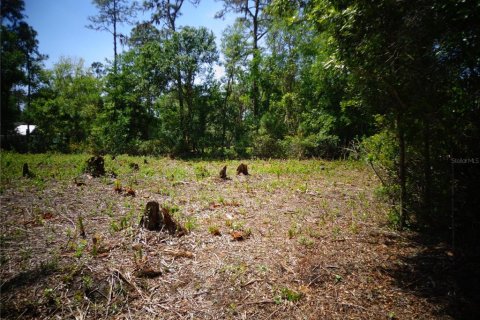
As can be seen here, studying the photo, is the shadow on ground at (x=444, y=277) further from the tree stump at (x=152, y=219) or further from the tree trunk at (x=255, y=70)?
the tree trunk at (x=255, y=70)

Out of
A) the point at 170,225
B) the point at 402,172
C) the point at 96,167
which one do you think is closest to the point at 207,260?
the point at 170,225

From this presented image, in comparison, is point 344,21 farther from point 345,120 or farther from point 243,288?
point 345,120

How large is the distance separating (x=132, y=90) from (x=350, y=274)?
20.2m

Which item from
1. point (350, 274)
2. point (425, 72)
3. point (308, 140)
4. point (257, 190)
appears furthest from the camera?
point (308, 140)

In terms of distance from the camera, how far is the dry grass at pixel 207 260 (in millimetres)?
3270

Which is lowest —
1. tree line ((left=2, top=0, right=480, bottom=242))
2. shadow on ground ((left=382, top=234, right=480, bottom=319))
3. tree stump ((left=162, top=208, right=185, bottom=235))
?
shadow on ground ((left=382, top=234, right=480, bottom=319))

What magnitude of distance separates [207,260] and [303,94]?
16.8 m

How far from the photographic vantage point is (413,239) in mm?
4992

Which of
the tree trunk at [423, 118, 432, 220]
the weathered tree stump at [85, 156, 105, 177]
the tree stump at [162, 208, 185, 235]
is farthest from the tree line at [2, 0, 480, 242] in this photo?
the weathered tree stump at [85, 156, 105, 177]

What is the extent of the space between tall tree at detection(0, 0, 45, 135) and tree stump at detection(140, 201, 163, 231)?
21593 mm

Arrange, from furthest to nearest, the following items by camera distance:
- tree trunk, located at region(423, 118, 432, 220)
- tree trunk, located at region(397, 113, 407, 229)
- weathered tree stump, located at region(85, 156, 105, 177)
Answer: weathered tree stump, located at region(85, 156, 105, 177)
tree trunk, located at region(397, 113, 407, 229)
tree trunk, located at region(423, 118, 432, 220)

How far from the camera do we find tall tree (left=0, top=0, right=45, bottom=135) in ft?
67.2

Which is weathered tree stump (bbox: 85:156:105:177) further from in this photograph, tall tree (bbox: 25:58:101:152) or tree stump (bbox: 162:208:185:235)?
tall tree (bbox: 25:58:101:152)

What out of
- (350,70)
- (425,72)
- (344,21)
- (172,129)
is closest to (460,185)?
(425,72)
